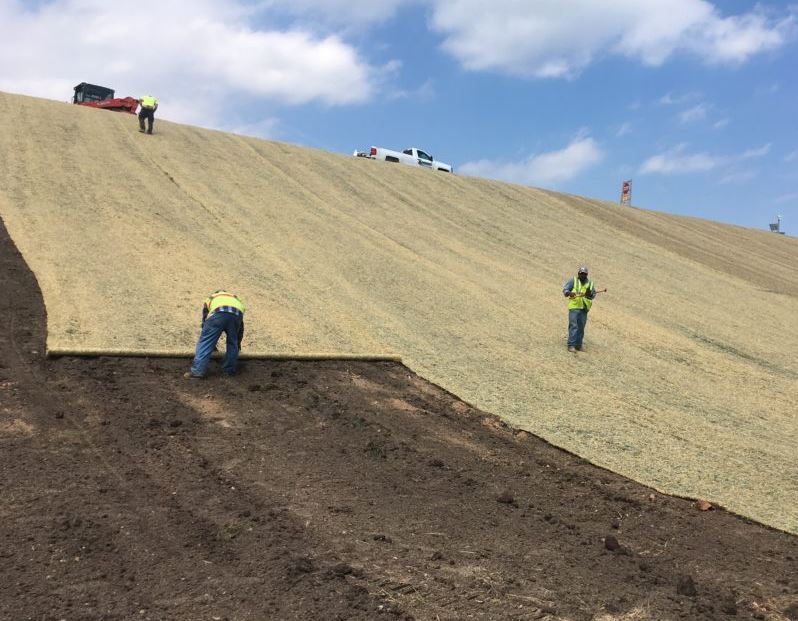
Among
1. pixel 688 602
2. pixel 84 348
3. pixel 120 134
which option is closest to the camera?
pixel 688 602

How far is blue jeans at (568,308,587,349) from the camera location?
1177 cm

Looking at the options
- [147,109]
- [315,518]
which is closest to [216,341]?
[315,518]

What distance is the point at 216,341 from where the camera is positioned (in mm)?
8508

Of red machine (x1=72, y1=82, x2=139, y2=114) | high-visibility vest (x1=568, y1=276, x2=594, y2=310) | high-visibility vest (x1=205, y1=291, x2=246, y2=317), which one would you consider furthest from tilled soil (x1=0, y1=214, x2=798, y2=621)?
red machine (x1=72, y1=82, x2=139, y2=114)

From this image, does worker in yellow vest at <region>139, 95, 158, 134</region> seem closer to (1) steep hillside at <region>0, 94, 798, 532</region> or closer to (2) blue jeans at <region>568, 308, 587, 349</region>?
(1) steep hillside at <region>0, 94, 798, 532</region>

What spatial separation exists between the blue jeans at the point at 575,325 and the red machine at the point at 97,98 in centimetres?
2278

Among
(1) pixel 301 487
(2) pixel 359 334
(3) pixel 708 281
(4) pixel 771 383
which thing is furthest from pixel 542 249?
(1) pixel 301 487

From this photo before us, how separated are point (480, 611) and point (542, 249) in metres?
16.9

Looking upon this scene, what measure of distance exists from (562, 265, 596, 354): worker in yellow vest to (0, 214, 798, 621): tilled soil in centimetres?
396

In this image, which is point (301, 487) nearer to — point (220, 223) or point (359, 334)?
point (359, 334)

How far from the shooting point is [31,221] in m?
13.1

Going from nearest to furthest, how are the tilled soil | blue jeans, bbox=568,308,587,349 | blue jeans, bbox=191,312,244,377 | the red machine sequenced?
the tilled soil < blue jeans, bbox=191,312,244,377 < blue jeans, bbox=568,308,587,349 < the red machine

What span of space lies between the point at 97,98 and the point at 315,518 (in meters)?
29.9

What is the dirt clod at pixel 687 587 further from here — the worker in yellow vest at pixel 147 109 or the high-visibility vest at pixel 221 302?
the worker in yellow vest at pixel 147 109
